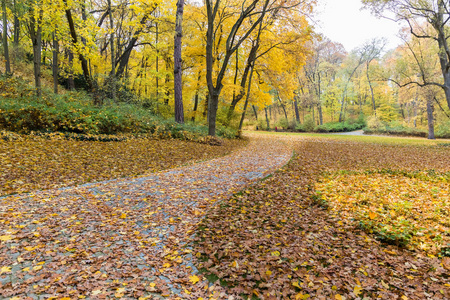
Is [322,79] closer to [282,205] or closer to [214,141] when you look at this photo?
[214,141]

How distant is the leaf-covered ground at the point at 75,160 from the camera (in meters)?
5.19

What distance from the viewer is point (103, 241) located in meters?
3.30

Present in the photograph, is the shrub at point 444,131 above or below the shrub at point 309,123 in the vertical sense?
below

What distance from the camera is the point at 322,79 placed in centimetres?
3547

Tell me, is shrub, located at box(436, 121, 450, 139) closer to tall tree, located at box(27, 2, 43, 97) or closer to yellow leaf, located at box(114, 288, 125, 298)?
yellow leaf, located at box(114, 288, 125, 298)

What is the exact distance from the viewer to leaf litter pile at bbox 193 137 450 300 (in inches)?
106

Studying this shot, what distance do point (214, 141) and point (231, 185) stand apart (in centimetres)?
587

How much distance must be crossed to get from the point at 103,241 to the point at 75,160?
4086mm

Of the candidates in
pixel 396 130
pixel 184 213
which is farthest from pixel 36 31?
pixel 396 130

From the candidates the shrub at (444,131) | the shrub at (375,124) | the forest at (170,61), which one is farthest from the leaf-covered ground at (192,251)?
the shrub at (375,124)

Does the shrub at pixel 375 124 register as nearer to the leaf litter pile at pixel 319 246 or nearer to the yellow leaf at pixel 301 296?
the leaf litter pile at pixel 319 246

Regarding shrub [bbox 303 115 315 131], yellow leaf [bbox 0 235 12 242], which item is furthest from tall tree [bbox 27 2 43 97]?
shrub [bbox 303 115 315 131]

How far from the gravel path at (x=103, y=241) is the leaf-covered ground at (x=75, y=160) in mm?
798

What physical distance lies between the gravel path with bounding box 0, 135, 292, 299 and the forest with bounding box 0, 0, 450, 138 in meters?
5.26
